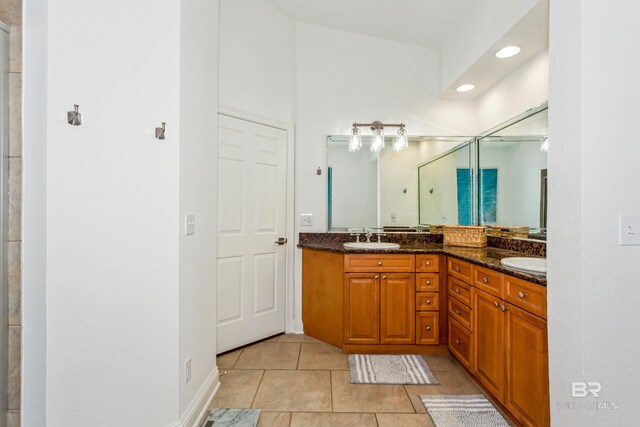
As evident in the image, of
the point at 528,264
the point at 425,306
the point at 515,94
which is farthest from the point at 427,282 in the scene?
the point at 515,94

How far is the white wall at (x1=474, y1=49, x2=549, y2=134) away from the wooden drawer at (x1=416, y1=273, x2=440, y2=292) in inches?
57.7

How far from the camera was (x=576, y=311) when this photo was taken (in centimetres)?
115

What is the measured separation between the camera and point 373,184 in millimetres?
3223

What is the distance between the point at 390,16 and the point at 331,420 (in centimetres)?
310

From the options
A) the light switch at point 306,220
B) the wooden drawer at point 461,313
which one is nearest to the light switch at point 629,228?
the wooden drawer at point 461,313

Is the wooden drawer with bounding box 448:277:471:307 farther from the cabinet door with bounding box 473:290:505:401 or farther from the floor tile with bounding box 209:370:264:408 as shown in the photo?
the floor tile with bounding box 209:370:264:408

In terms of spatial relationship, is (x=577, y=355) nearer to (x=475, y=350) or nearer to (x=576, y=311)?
(x=576, y=311)

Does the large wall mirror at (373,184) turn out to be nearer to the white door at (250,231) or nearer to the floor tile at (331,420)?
the white door at (250,231)

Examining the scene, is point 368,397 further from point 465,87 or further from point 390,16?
point 390,16

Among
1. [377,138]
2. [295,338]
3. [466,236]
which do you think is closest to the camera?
[466,236]

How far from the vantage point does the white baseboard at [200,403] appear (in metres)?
1.63

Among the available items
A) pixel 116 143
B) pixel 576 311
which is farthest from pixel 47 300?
pixel 576 311

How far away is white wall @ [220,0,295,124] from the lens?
8.83ft

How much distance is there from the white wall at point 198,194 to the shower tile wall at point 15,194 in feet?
2.06
